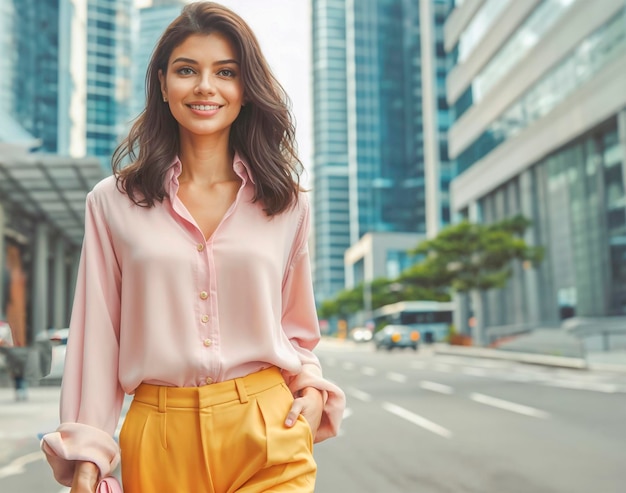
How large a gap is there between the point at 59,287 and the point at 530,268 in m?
24.8

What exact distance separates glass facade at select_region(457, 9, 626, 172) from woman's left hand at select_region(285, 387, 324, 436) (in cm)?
3295

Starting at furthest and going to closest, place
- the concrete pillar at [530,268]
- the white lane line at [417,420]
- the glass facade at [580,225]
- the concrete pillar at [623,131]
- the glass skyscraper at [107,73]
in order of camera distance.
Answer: the glass skyscraper at [107,73]
the concrete pillar at [530,268]
the glass facade at [580,225]
the concrete pillar at [623,131]
the white lane line at [417,420]

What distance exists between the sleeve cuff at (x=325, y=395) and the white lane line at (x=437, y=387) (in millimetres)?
13091

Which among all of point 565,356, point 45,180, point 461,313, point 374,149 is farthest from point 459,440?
point 374,149

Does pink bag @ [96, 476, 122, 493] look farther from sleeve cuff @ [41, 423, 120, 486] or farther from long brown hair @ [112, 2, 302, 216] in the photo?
long brown hair @ [112, 2, 302, 216]

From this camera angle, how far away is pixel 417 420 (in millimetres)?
10836

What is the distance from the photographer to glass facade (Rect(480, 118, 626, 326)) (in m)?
34.8

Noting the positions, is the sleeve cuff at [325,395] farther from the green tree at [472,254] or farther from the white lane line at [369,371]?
the green tree at [472,254]

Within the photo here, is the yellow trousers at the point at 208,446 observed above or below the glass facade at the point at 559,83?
below

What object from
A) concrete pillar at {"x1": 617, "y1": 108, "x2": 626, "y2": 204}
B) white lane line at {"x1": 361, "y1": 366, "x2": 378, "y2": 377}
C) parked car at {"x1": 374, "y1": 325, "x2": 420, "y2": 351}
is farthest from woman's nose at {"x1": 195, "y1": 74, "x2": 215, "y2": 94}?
parked car at {"x1": 374, "y1": 325, "x2": 420, "y2": 351}

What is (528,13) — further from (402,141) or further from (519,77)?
(402,141)

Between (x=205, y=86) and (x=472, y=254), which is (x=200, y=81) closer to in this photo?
(x=205, y=86)

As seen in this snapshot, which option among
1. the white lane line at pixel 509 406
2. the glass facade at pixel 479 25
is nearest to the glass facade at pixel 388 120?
the glass facade at pixel 479 25

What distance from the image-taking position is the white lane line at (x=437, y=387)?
49.7 ft
